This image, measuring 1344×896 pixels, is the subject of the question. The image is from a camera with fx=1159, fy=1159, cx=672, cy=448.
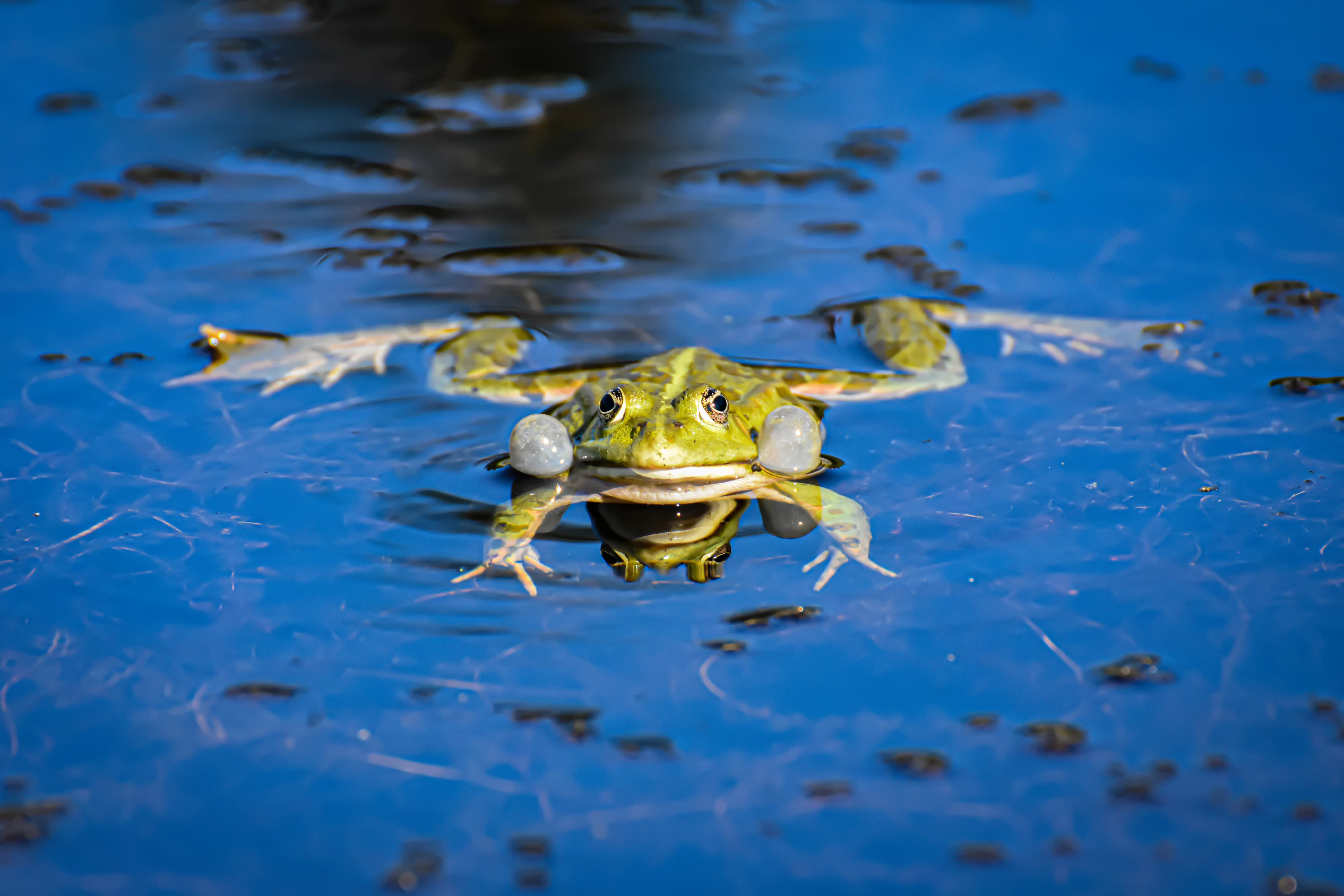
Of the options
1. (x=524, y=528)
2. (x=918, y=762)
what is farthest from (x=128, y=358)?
(x=918, y=762)

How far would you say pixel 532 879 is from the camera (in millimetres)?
2553

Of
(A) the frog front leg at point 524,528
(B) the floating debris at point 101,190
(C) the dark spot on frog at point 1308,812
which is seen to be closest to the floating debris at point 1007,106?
(A) the frog front leg at point 524,528

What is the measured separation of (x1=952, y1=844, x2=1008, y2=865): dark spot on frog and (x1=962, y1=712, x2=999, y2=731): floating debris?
13.9 inches

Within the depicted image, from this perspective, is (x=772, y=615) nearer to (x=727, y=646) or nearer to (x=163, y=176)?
(x=727, y=646)

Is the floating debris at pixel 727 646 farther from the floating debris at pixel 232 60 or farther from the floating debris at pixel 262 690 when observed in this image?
the floating debris at pixel 232 60

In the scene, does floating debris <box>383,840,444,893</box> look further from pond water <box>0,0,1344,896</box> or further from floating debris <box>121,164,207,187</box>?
floating debris <box>121,164,207,187</box>

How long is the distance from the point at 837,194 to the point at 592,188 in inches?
50.1

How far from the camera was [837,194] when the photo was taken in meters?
5.93

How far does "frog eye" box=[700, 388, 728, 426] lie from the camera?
12.2 feet

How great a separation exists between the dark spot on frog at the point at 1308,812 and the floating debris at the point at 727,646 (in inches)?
53.2

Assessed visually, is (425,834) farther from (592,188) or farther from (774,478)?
(592,188)

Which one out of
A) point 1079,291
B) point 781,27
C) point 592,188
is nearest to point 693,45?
point 781,27

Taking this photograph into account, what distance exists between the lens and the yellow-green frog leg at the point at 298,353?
454cm

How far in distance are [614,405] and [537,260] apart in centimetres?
193
